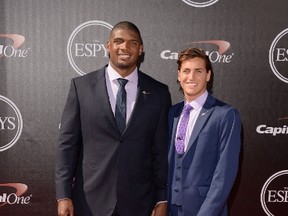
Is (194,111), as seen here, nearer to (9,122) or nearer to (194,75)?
(194,75)

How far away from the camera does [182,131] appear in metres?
1.96

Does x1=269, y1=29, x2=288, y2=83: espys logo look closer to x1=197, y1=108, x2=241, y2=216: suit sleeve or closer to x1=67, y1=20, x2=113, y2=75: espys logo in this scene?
x1=197, y1=108, x2=241, y2=216: suit sleeve

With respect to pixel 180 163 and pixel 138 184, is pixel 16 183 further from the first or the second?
pixel 180 163

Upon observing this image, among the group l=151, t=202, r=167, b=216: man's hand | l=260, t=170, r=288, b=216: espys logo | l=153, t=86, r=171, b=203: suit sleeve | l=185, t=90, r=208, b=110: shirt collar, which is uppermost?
l=185, t=90, r=208, b=110: shirt collar

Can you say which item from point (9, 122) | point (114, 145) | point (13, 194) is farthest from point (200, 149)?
point (13, 194)

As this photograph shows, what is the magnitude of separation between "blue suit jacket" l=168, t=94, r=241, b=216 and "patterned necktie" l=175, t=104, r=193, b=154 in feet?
0.22

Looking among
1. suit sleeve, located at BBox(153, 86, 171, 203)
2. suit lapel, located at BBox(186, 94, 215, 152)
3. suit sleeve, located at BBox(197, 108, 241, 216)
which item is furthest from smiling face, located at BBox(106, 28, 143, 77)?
suit sleeve, located at BBox(197, 108, 241, 216)

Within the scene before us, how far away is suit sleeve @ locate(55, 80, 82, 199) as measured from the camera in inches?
81.8

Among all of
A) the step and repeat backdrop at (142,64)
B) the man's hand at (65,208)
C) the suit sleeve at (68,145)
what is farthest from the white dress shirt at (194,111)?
the step and repeat backdrop at (142,64)

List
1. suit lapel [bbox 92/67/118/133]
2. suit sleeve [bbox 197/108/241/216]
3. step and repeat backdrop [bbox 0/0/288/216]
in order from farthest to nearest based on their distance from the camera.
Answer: step and repeat backdrop [bbox 0/0/288/216] → suit lapel [bbox 92/67/118/133] → suit sleeve [bbox 197/108/241/216]

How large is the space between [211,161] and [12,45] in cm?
203

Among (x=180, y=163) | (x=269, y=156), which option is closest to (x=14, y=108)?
(x=180, y=163)

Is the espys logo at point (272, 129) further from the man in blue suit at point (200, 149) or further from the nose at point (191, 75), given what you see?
the nose at point (191, 75)

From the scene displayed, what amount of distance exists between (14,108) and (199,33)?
1.77 metres
